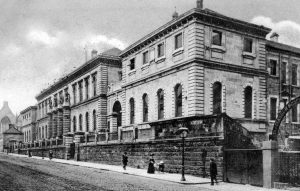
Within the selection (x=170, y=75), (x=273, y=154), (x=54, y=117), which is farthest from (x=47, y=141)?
(x=273, y=154)

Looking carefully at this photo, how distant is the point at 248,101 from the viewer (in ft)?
102

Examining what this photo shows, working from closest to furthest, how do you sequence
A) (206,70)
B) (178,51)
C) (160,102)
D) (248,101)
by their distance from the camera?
(206,70) < (178,51) < (248,101) < (160,102)

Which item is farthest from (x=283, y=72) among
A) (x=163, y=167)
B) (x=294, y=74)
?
(x=163, y=167)

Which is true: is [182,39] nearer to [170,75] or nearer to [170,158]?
[170,75]

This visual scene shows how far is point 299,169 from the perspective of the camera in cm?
1717

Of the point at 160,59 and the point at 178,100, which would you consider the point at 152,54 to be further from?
the point at 178,100

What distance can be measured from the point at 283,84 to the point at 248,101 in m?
6.19

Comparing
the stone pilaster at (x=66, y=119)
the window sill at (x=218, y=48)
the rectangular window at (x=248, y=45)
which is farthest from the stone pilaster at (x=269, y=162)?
the stone pilaster at (x=66, y=119)

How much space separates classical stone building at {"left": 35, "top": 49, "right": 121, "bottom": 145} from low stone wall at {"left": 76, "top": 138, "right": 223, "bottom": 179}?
6.48 meters

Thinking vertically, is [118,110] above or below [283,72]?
below

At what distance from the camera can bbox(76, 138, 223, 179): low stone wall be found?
21.3 m

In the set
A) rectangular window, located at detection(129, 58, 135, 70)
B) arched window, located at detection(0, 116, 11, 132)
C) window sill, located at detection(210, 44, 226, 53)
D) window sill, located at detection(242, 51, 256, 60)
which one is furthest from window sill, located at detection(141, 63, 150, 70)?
arched window, located at detection(0, 116, 11, 132)

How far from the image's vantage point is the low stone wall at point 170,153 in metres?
21.3

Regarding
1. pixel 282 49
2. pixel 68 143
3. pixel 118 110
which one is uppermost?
pixel 282 49
